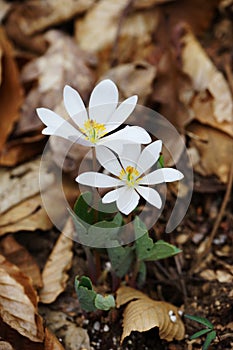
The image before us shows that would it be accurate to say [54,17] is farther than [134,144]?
Yes

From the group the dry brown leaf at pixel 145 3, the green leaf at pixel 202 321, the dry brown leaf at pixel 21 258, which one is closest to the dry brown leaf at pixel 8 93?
the dry brown leaf at pixel 21 258

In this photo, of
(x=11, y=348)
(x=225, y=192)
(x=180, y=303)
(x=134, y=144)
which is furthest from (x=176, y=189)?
(x=11, y=348)

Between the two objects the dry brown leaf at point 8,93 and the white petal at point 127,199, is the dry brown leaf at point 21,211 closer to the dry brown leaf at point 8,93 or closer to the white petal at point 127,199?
the dry brown leaf at point 8,93

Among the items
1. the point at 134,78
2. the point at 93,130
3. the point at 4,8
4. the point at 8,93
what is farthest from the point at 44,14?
the point at 93,130

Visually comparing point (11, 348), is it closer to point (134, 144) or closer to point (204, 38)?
point (134, 144)

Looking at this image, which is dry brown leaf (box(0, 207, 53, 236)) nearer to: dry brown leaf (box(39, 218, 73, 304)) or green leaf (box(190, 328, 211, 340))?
dry brown leaf (box(39, 218, 73, 304))

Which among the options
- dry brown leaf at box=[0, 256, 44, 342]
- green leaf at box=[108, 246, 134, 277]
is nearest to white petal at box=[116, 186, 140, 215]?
green leaf at box=[108, 246, 134, 277]
